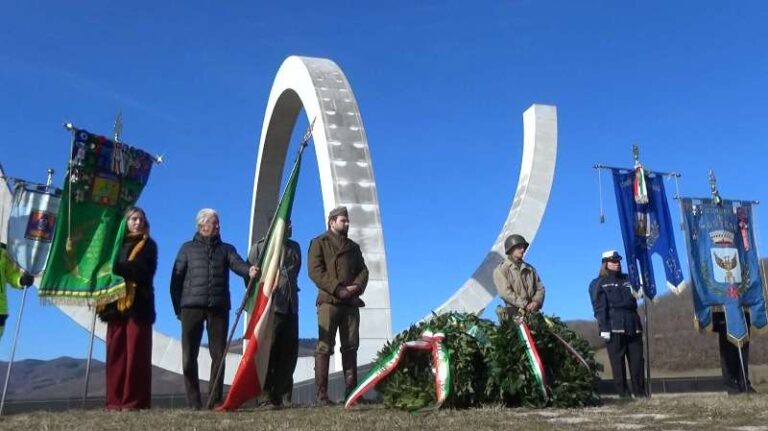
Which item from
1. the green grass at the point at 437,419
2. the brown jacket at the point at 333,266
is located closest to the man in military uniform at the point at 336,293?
the brown jacket at the point at 333,266

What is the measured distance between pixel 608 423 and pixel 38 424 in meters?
2.99

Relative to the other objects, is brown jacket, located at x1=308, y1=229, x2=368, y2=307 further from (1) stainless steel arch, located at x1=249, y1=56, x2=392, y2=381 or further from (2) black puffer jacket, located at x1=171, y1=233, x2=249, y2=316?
(1) stainless steel arch, located at x1=249, y1=56, x2=392, y2=381

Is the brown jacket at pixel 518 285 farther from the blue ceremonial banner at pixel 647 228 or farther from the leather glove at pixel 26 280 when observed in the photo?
the leather glove at pixel 26 280

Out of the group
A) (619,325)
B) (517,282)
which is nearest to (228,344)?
(517,282)

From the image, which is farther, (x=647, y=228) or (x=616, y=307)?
(x=647, y=228)

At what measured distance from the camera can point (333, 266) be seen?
18.6ft

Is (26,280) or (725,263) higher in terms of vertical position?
(725,263)

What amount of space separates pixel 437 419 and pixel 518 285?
6.49 feet

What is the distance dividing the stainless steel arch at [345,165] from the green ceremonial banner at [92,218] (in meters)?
3.66

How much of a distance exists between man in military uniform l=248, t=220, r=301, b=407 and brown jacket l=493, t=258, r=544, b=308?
1.52 m

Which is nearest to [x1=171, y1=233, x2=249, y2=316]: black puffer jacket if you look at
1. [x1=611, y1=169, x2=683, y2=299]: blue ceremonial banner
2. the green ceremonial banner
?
the green ceremonial banner

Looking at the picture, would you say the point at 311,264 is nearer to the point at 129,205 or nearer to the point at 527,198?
the point at 129,205

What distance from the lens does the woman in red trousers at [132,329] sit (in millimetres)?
5219

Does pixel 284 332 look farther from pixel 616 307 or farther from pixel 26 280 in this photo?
pixel 616 307
